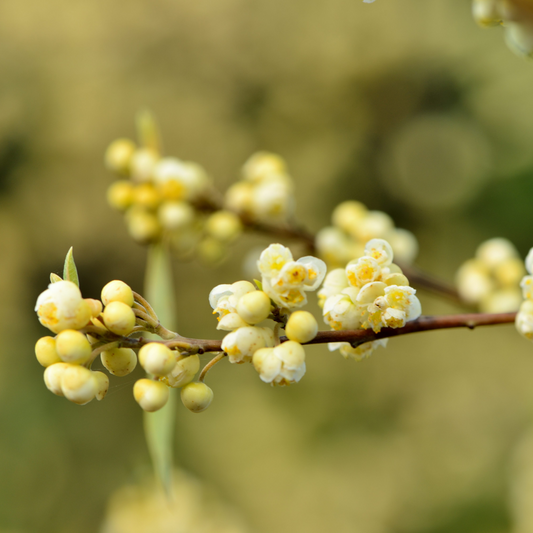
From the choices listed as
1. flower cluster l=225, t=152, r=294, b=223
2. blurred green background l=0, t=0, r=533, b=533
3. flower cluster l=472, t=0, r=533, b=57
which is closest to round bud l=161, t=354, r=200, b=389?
flower cluster l=472, t=0, r=533, b=57

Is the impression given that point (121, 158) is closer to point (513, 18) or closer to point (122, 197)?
point (122, 197)

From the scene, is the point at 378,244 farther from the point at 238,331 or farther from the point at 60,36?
the point at 60,36

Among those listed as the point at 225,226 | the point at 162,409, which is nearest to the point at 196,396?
the point at 162,409

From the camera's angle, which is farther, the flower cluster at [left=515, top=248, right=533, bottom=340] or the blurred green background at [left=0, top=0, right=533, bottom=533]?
the blurred green background at [left=0, top=0, right=533, bottom=533]

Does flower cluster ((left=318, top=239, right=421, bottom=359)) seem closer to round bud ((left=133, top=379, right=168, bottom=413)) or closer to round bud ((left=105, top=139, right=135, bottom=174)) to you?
round bud ((left=133, top=379, right=168, bottom=413))

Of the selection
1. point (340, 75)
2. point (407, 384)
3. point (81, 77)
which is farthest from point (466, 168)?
point (81, 77)
